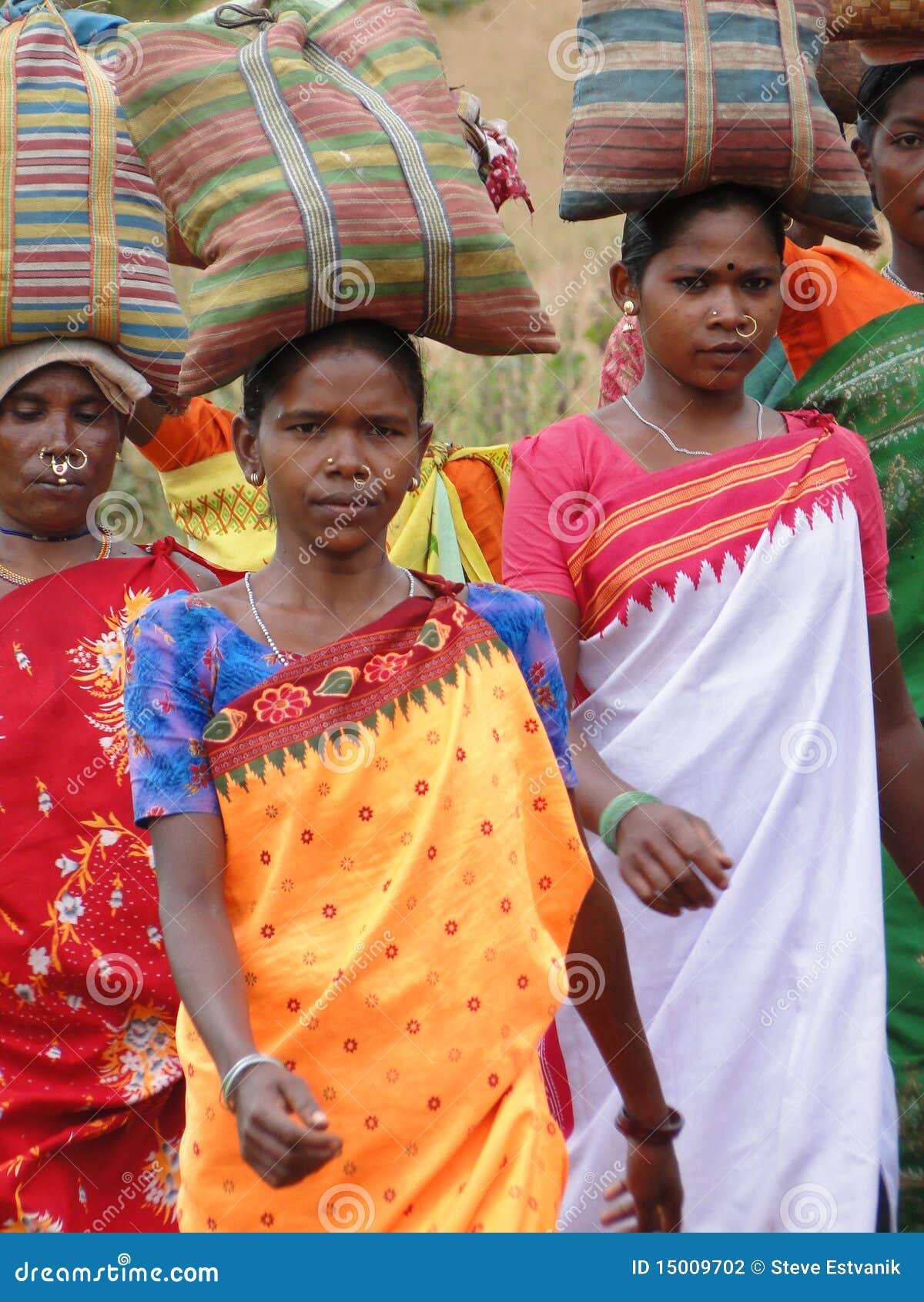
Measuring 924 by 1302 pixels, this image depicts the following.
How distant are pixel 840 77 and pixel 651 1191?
3085 millimetres

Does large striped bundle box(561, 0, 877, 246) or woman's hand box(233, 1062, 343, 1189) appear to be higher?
large striped bundle box(561, 0, 877, 246)

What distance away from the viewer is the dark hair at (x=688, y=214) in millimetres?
4379

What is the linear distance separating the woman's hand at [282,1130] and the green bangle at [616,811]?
102 cm

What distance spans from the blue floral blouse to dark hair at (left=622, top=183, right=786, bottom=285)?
57.1 inches

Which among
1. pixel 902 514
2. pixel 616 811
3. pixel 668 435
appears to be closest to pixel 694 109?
pixel 668 435

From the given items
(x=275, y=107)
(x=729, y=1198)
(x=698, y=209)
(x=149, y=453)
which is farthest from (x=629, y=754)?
(x=149, y=453)

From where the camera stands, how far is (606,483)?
434cm

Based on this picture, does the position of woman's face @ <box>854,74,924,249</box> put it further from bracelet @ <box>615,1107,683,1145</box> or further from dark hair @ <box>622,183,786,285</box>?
bracelet @ <box>615,1107,683,1145</box>

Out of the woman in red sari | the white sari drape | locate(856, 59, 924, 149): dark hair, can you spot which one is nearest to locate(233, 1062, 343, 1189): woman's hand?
the white sari drape

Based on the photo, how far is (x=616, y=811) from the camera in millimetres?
3912

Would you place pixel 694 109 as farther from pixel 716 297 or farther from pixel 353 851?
pixel 353 851

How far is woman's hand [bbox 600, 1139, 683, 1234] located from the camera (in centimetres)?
405

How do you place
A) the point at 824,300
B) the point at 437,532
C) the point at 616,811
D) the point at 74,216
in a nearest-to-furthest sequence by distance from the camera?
the point at 616,811
the point at 74,216
the point at 824,300
the point at 437,532
